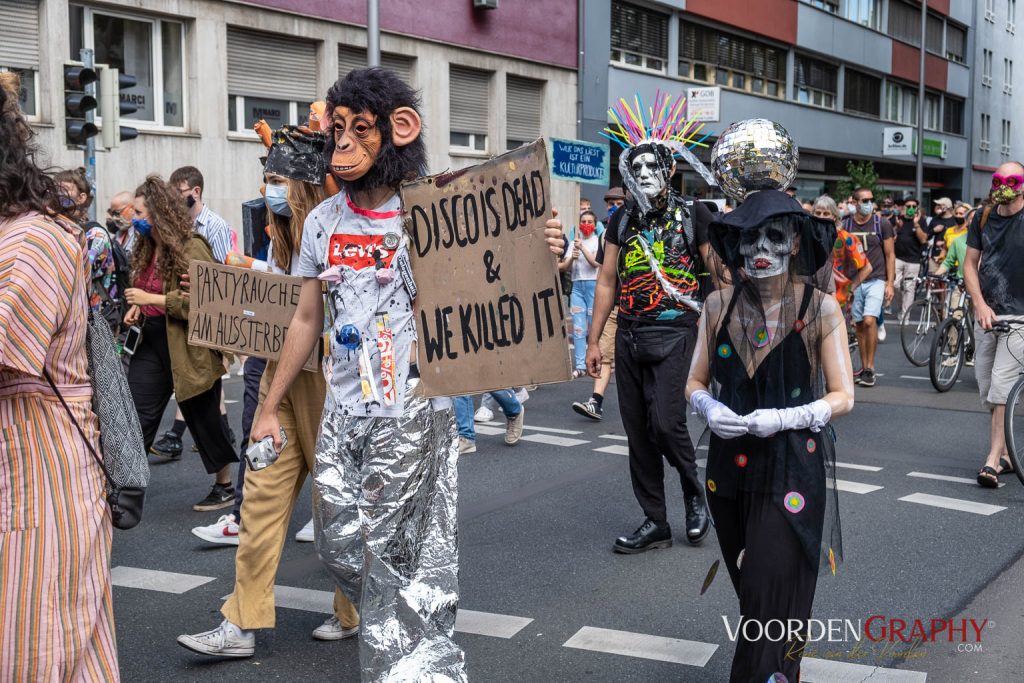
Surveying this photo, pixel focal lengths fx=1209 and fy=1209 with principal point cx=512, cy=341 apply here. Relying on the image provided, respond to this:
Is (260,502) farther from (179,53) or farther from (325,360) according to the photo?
(179,53)

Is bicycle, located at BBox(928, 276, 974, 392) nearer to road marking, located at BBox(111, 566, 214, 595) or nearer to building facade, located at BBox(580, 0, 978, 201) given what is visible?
road marking, located at BBox(111, 566, 214, 595)

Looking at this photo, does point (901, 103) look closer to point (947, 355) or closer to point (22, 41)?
point (947, 355)

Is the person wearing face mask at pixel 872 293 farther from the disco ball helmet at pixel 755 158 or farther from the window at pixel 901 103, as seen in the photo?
the window at pixel 901 103

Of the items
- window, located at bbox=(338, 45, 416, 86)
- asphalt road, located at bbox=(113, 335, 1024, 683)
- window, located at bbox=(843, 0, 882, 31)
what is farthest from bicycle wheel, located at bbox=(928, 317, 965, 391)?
window, located at bbox=(843, 0, 882, 31)

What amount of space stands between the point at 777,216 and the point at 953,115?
5443 cm

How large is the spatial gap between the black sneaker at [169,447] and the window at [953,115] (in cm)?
4908

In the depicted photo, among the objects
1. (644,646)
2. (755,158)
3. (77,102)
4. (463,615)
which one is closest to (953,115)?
(77,102)

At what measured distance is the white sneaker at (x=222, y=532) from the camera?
598cm

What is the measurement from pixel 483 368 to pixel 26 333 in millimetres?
1444

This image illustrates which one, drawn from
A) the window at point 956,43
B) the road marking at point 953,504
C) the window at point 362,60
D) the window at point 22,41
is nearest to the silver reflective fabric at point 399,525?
the road marking at point 953,504

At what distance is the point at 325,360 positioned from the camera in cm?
389

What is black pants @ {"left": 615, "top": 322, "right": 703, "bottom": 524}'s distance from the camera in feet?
18.7

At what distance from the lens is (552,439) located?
29.6ft

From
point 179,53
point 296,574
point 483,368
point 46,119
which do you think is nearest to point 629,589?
point 296,574
